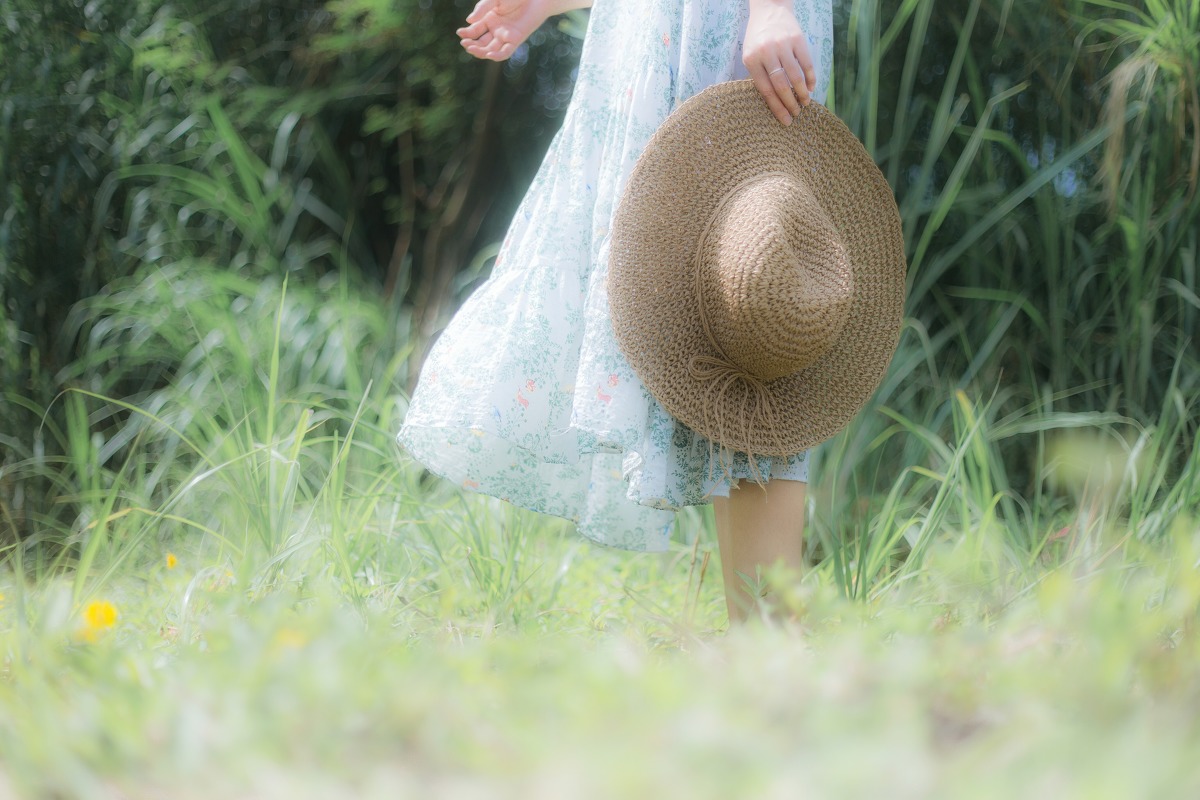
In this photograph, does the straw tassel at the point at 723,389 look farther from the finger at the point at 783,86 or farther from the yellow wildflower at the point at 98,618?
the yellow wildflower at the point at 98,618

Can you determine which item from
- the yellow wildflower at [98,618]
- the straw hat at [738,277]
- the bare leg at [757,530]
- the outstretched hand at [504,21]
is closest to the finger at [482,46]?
the outstretched hand at [504,21]

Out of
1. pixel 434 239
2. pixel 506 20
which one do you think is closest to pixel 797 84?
pixel 506 20

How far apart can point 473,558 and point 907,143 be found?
5.16 ft

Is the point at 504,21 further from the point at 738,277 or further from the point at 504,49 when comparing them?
the point at 738,277

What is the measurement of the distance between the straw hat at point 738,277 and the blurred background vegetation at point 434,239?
37 cm

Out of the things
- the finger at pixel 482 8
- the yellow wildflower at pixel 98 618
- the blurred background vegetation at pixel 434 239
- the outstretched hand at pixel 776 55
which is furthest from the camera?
the blurred background vegetation at pixel 434 239

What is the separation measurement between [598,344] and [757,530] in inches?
12.8

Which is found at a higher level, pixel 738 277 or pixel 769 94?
pixel 769 94

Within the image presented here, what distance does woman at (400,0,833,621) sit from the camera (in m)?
1.33

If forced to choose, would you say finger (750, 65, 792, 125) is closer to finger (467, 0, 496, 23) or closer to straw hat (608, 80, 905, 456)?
straw hat (608, 80, 905, 456)

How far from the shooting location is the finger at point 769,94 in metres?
1.33

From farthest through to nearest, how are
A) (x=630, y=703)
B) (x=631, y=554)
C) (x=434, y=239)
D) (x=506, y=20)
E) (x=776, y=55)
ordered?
(x=434, y=239) < (x=631, y=554) < (x=506, y=20) < (x=776, y=55) < (x=630, y=703)

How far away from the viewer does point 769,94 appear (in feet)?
4.41

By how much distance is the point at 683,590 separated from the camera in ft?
6.07
